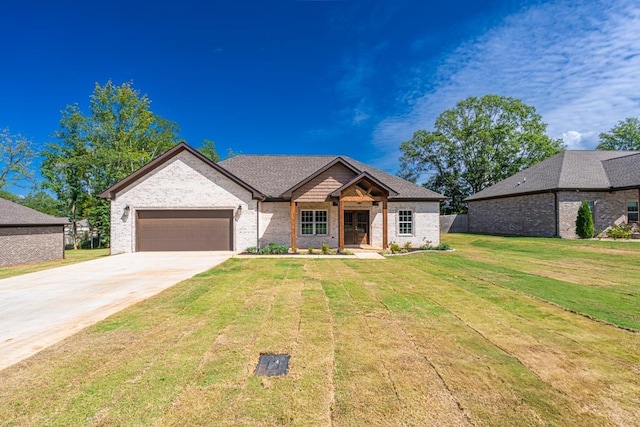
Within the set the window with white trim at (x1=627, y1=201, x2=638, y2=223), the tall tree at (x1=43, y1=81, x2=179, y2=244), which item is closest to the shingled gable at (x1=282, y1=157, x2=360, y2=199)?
the window with white trim at (x1=627, y1=201, x2=638, y2=223)

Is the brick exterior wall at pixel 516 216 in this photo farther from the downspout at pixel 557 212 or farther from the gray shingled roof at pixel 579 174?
the gray shingled roof at pixel 579 174

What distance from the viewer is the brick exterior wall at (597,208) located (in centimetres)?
1906

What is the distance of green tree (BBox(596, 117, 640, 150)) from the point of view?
128 feet

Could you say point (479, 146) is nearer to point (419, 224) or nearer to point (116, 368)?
point (419, 224)

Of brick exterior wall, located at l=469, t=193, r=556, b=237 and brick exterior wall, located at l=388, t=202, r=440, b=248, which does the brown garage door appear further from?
brick exterior wall, located at l=469, t=193, r=556, b=237

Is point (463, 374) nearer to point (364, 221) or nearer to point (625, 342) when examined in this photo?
point (625, 342)

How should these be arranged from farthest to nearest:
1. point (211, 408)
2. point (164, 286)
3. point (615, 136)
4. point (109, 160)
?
point (615, 136) < point (109, 160) < point (164, 286) < point (211, 408)

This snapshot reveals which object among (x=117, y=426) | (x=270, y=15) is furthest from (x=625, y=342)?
(x=270, y=15)

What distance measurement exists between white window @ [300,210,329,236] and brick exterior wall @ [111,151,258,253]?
2847mm

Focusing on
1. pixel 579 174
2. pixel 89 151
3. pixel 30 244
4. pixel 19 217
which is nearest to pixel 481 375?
pixel 30 244

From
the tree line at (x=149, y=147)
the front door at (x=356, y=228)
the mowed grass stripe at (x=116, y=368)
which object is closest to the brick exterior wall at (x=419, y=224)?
the front door at (x=356, y=228)

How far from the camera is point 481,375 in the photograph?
3.25 m

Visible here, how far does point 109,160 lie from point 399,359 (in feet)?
110

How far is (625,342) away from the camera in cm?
411
